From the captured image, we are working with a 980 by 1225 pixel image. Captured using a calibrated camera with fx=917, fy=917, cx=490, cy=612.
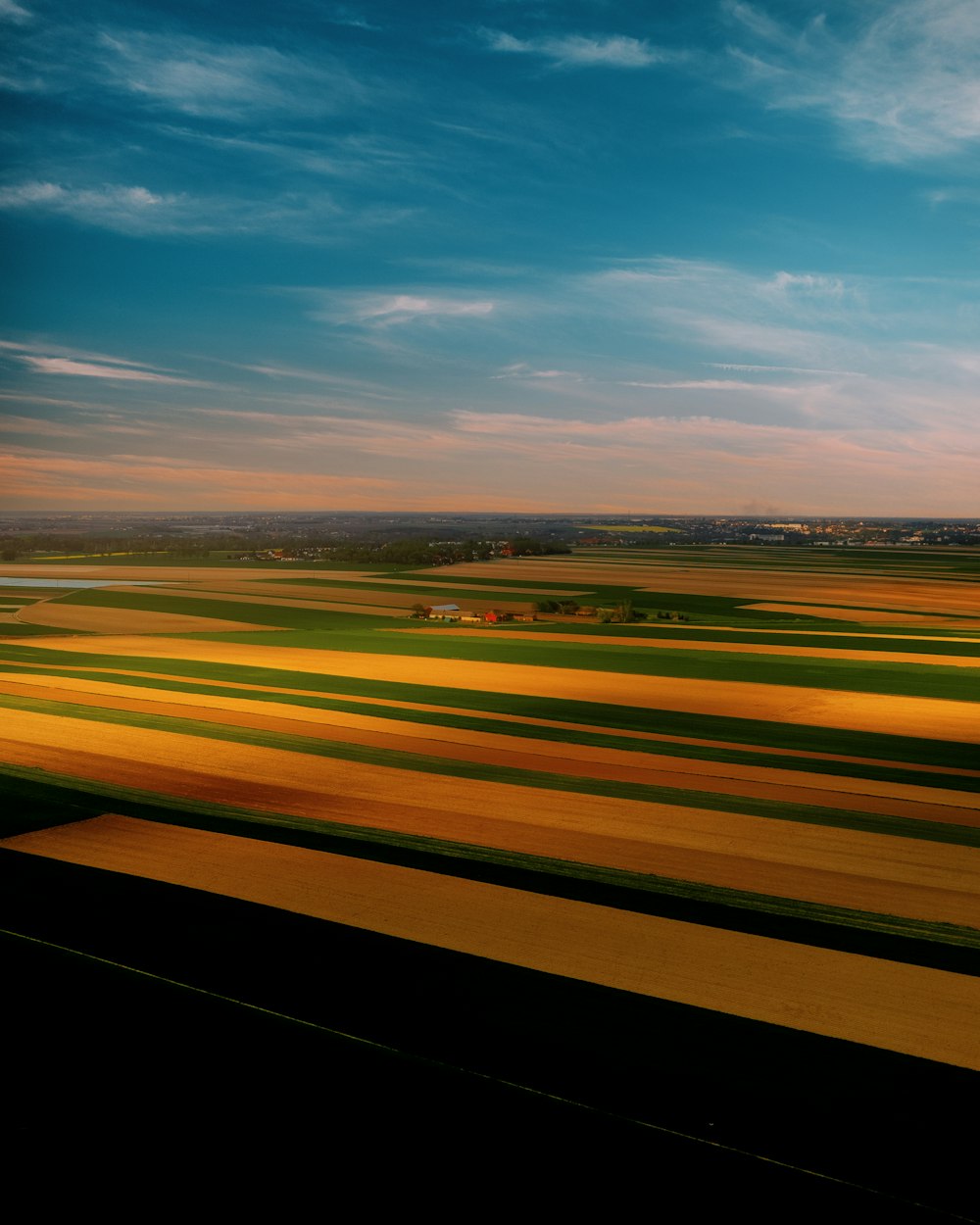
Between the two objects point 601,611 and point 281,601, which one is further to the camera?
point 281,601

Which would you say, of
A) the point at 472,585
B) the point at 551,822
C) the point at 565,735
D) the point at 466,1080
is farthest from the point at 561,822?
the point at 472,585

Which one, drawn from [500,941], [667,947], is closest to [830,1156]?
[667,947]

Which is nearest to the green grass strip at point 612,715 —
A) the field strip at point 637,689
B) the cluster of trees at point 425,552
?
the field strip at point 637,689

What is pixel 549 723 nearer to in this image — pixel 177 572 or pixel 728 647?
pixel 728 647

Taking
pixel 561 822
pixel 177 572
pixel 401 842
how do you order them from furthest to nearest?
pixel 177 572 < pixel 561 822 < pixel 401 842

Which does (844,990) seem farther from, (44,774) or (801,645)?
(801,645)

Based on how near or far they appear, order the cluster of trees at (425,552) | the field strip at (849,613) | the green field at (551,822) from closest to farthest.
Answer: the green field at (551,822) → the field strip at (849,613) → the cluster of trees at (425,552)

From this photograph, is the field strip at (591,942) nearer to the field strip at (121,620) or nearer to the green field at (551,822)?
the green field at (551,822)
